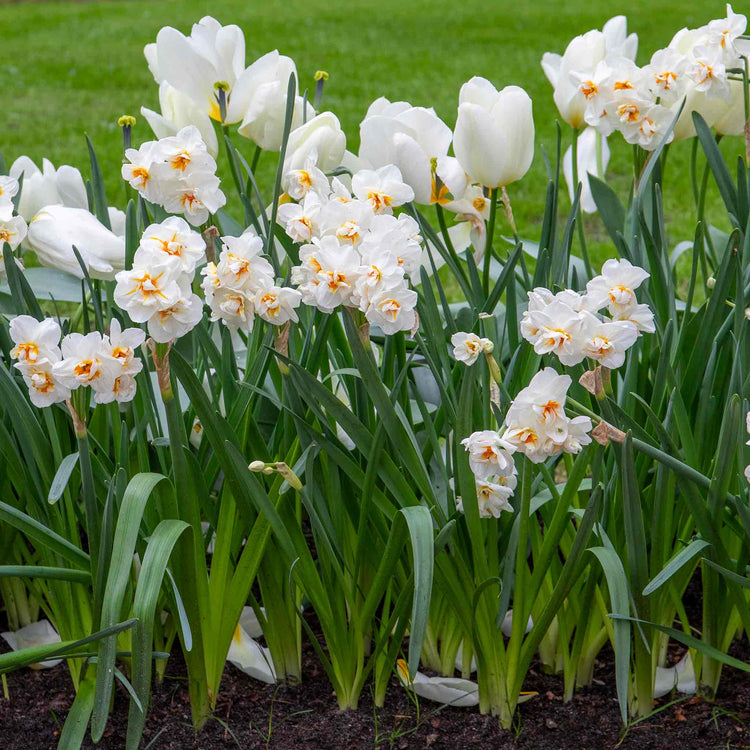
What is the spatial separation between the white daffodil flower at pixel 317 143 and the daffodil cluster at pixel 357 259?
240 mm

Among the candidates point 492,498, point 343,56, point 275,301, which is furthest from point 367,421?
point 343,56

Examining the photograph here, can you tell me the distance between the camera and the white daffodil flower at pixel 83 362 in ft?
3.10

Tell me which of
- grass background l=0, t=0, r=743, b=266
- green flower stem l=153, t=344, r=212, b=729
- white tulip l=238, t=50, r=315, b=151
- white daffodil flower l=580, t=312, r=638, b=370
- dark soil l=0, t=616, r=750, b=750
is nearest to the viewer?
white daffodil flower l=580, t=312, r=638, b=370

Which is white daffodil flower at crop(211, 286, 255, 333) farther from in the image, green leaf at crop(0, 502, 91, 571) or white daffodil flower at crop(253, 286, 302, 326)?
green leaf at crop(0, 502, 91, 571)

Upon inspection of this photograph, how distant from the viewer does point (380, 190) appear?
1.09 meters

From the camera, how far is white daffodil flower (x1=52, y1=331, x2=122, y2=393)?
3.10 ft

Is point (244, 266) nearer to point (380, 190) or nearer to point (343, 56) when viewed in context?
point (380, 190)

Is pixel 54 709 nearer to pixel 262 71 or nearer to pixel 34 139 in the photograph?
pixel 262 71

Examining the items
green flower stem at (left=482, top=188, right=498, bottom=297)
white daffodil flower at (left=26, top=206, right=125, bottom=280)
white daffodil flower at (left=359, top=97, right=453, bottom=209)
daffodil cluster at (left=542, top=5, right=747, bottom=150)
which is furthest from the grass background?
white daffodil flower at (left=26, top=206, right=125, bottom=280)

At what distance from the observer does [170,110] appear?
142cm

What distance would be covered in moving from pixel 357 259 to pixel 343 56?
743cm

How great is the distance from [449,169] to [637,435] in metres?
0.42

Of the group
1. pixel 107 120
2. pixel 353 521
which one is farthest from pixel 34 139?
pixel 353 521

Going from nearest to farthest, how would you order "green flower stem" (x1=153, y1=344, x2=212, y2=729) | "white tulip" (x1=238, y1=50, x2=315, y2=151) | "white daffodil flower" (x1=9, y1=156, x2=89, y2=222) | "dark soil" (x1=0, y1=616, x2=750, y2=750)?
"green flower stem" (x1=153, y1=344, x2=212, y2=729)
"dark soil" (x1=0, y1=616, x2=750, y2=750)
"white tulip" (x1=238, y1=50, x2=315, y2=151)
"white daffodil flower" (x1=9, y1=156, x2=89, y2=222)
